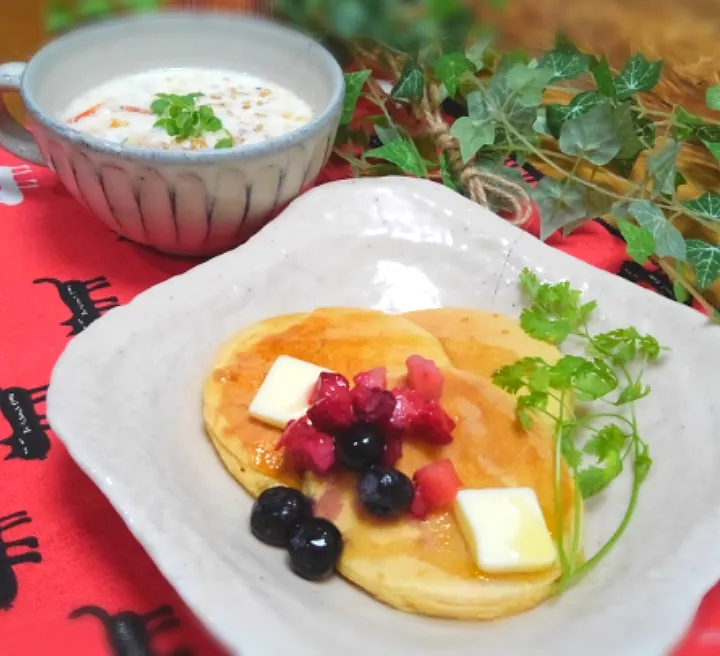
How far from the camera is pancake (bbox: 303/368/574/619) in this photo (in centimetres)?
98

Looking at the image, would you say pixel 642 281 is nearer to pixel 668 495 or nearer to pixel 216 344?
pixel 668 495

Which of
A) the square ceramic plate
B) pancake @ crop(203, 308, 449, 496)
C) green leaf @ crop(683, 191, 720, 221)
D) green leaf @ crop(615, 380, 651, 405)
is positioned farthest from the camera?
green leaf @ crop(683, 191, 720, 221)

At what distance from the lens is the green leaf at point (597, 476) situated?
1.13 m

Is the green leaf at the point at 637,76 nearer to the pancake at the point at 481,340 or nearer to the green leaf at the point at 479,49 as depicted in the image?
the green leaf at the point at 479,49

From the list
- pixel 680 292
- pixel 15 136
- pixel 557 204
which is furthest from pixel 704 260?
pixel 15 136

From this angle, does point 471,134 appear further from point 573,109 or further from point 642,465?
point 642,465

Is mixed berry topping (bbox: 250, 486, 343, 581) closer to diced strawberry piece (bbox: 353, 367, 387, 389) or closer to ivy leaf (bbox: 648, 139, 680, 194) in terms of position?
diced strawberry piece (bbox: 353, 367, 387, 389)

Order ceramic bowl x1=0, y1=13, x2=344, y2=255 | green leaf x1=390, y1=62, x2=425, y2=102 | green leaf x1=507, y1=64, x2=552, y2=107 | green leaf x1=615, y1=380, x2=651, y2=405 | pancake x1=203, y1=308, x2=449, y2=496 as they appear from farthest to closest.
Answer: green leaf x1=390, y1=62, x2=425, y2=102
green leaf x1=507, y1=64, x2=552, y2=107
ceramic bowl x1=0, y1=13, x2=344, y2=255
green leaf x1=615, y1=380, x2=651, y2=405
pancake x1=203, y1=308, x2=449, y2=496

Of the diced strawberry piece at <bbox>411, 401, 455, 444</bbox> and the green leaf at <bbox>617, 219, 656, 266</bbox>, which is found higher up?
the diced strawberry piece at <bbox>411, 401, 455, 444</bbox>

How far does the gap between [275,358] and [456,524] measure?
1.32 feet

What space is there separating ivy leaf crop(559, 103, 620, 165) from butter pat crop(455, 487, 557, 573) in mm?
950

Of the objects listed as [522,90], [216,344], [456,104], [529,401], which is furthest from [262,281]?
[456,104]

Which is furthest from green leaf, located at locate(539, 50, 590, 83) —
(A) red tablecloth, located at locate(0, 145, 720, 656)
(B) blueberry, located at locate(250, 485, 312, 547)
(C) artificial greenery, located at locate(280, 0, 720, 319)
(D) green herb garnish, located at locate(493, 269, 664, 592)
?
(B) blueberry, located at locate(250, 485, 312, 547)

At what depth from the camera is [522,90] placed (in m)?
1.75
